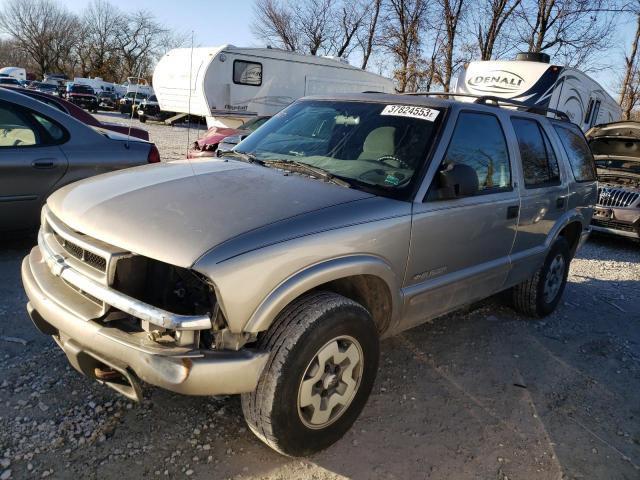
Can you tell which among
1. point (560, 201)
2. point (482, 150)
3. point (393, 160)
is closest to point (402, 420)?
point (393, 160)

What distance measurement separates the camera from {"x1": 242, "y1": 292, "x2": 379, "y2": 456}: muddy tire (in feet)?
7.42

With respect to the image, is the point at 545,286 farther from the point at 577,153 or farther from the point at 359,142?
the point at 359,142

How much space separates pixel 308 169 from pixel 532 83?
34.5 ft

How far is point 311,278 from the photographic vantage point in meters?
2.32

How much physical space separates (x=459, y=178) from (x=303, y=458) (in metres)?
1.75

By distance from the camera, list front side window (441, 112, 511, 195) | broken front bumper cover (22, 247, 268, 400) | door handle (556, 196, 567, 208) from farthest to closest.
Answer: door handle (556, 196, 567, 208), front side window (441, 112, 511, 195), broken front bumper cover (22, 247, 268, 400)

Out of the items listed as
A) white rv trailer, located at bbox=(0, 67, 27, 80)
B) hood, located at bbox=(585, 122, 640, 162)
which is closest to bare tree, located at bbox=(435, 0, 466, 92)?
hood, located at bbox=(585, 122, 640, 162)

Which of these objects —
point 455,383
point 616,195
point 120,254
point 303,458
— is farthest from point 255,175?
point 616,195

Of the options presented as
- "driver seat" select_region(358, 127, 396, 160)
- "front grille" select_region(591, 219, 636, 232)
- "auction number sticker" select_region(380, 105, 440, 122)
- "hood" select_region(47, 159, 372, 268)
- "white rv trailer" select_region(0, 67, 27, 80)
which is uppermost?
"white rv trailer" select_region(0, 67, 27, 80)

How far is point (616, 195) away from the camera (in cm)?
830

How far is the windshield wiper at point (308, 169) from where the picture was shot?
2.94 metres

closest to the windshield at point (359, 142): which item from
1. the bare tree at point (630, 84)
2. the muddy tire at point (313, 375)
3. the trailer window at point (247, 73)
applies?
the muddy tire at point (313, 375)

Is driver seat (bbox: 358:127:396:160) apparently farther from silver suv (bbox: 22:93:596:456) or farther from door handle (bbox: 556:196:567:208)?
door handle (bbox: 556:196:567:208)

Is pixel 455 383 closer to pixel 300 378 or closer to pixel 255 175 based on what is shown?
pixel 300 378
